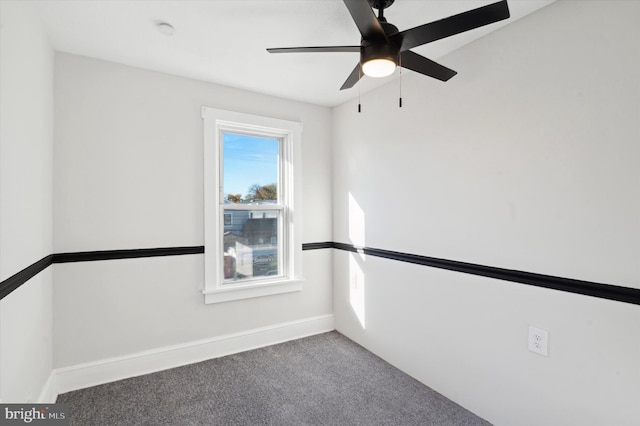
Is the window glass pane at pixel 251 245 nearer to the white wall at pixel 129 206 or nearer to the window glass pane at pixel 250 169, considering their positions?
the window glass pane at pixel 250 169

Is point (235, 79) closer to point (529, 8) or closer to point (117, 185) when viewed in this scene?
point (117, 185)

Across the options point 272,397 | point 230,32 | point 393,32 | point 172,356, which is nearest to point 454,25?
point 393,32

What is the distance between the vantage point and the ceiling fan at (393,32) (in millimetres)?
1230

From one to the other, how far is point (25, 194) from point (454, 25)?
2241 millimetres

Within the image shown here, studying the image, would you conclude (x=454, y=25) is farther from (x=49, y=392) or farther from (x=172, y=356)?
(x=49, y=392)

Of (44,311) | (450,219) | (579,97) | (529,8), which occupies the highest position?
(529,8)

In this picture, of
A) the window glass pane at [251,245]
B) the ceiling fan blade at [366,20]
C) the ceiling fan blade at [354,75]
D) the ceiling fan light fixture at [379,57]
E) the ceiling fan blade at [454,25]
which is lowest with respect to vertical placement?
the window glass pane at [251,245]

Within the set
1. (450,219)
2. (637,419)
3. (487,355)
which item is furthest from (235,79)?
(637,419)

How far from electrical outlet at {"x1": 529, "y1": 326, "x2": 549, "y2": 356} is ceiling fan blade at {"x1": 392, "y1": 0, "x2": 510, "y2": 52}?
5.25 ft

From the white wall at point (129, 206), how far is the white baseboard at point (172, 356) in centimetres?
5

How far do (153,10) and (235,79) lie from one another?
962 millimetres

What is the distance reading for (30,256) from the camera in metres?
1.79

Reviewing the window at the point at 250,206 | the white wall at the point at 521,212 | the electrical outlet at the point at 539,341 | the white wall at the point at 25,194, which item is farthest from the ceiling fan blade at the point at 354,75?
the electrical outlet at the point at 539,341

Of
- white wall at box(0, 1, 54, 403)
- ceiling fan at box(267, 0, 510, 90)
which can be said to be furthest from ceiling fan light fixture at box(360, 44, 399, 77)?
white wall at box(0, 1, 54, 403)
